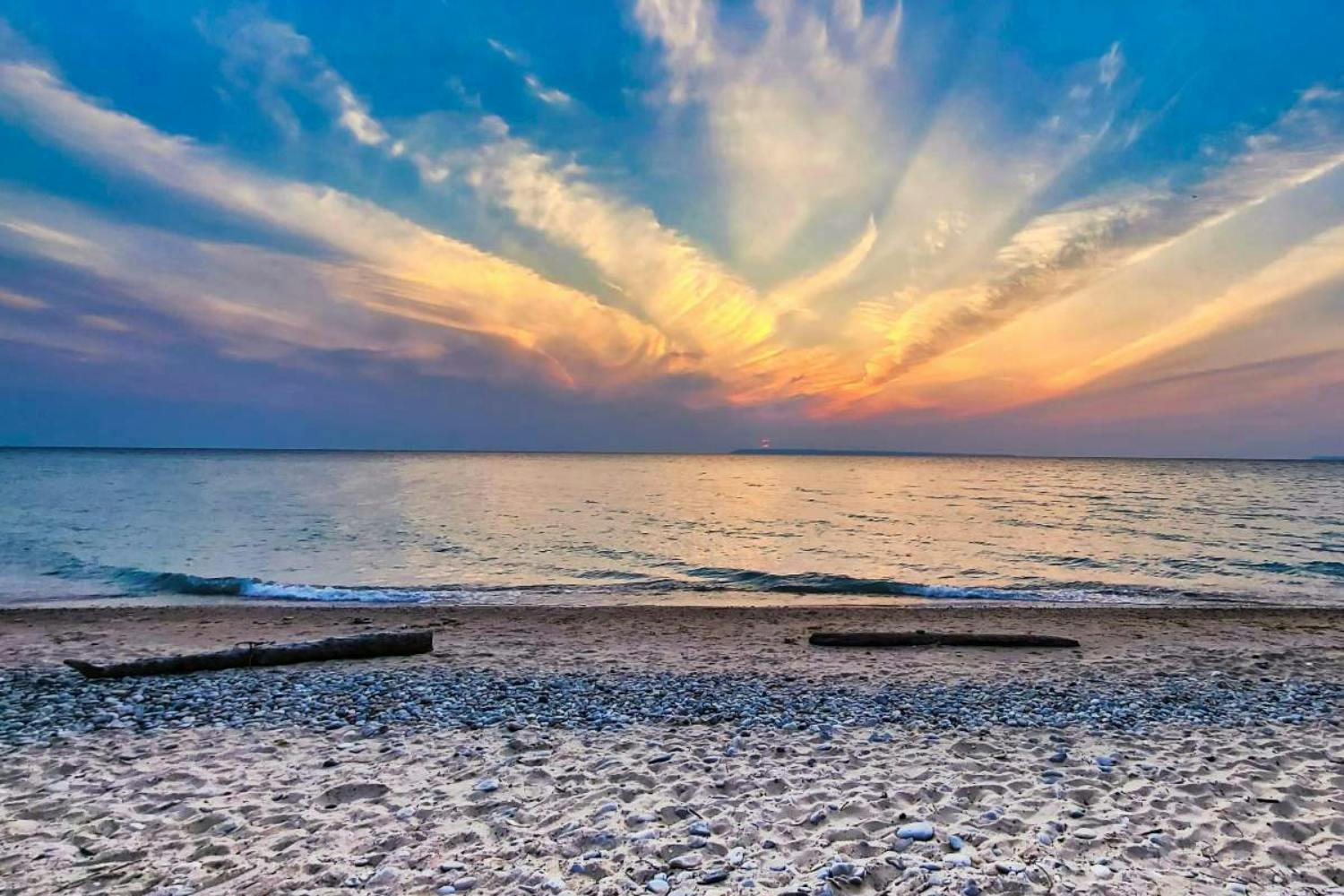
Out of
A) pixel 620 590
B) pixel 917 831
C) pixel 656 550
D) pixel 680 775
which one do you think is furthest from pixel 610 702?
pixel 656 550

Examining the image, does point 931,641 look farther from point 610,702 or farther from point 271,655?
point 271,655

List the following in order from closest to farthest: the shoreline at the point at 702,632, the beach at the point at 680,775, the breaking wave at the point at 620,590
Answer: the beach at the point at 680,775, the shoreline at the point at 702,632, the breaking wave at the point at 620,590

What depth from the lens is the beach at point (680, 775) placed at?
5.36 meters

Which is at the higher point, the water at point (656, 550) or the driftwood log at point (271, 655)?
the driftwood log at point (271, 655)

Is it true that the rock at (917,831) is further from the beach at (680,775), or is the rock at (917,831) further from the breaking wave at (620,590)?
the breaking wave at (620,590)

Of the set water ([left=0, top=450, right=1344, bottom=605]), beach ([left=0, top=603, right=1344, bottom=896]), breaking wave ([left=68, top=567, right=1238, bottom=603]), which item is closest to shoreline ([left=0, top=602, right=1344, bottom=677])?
beach ([left=0, top=603, right=1344, bottom=896])

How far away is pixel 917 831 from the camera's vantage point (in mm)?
5898

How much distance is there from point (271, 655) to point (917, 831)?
427 inches

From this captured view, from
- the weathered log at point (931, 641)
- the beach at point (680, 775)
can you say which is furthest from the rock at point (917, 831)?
the weathered log at point (931, 641)

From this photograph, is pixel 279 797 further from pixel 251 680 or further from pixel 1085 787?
pixel 1085 787

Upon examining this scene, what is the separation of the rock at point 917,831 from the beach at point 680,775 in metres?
0.03

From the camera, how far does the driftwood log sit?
10.9m

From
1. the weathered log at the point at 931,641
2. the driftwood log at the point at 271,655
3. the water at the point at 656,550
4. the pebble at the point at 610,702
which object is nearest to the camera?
the pebble at the point at 610,702

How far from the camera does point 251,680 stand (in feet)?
35.2
